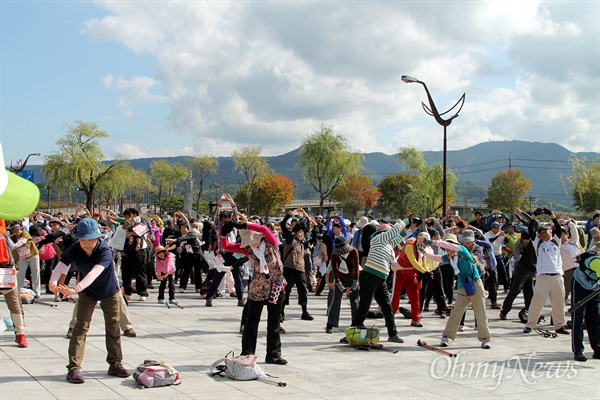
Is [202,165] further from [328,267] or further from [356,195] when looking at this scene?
[328,267]

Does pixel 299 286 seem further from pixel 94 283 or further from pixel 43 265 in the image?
pixel 43 265

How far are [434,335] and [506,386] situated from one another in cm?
326

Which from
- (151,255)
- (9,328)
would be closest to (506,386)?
(9,328)

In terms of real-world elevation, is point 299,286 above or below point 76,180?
below

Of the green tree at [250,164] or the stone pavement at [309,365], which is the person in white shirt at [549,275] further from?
the green tree at [250,164]

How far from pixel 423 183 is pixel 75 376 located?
7093 cm

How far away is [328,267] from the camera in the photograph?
35.1 ft

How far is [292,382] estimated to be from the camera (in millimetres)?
6926

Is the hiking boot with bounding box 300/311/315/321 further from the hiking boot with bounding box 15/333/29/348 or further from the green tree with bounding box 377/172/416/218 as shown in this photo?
the green tree with bounding box 377/172/416/218

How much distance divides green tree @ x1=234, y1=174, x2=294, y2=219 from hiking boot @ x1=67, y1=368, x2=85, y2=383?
84.4m

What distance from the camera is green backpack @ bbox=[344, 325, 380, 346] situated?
29.1 feet

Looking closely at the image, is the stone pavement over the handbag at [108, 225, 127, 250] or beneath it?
beneath

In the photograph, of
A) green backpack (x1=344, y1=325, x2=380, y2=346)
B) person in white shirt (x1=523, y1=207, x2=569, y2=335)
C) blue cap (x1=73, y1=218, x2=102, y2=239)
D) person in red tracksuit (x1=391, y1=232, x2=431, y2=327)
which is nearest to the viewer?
blue cap (x1=73, y1=218, x2=102, y2=239)

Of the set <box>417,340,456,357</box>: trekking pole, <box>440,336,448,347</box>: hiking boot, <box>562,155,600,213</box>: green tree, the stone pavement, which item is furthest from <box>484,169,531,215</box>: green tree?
<box>417,340,456,357</box>: trekking pole
